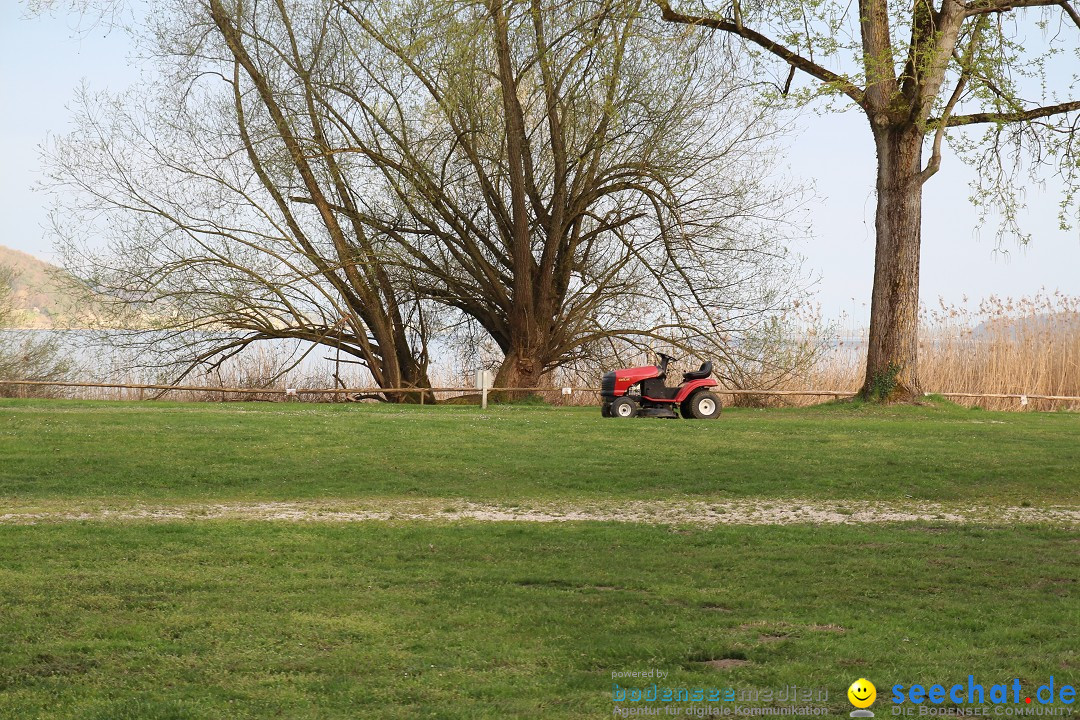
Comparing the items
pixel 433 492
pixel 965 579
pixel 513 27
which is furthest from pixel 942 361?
pixel 965 579

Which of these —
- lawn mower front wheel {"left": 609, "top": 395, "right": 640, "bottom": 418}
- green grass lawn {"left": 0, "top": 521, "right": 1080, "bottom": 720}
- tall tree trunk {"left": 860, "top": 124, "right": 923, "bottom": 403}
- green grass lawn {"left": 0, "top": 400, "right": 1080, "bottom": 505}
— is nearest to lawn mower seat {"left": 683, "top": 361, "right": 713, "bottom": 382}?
lawn mower front wheel {"left": 609, "top": 395, "right": 640, "bottom": 418}

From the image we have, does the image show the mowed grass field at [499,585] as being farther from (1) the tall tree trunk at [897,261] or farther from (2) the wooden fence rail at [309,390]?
(2) the wooden fence rail at [309,390]

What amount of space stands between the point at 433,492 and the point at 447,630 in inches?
231

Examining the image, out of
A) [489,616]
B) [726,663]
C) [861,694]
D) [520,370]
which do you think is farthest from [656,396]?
[861,694]

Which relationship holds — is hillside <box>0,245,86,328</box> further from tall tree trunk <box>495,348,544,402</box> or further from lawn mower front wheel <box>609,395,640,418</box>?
lawn mower front wheel <box>609,395,640,418</box>

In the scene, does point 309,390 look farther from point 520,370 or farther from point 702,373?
point 702,373

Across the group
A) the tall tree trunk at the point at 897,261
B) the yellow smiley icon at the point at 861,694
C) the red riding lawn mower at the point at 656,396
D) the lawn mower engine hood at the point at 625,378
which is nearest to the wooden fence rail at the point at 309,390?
the tall tree trunk at the point at 897,261

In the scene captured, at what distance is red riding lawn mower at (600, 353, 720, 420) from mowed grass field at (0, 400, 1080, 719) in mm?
4251

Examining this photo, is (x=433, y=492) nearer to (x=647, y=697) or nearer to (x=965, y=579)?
(x=965, y=579)

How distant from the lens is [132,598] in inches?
249

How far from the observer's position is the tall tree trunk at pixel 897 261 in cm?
1859

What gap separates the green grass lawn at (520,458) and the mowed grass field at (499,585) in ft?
0.21

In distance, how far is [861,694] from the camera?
432cm

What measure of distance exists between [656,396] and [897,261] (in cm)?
469
